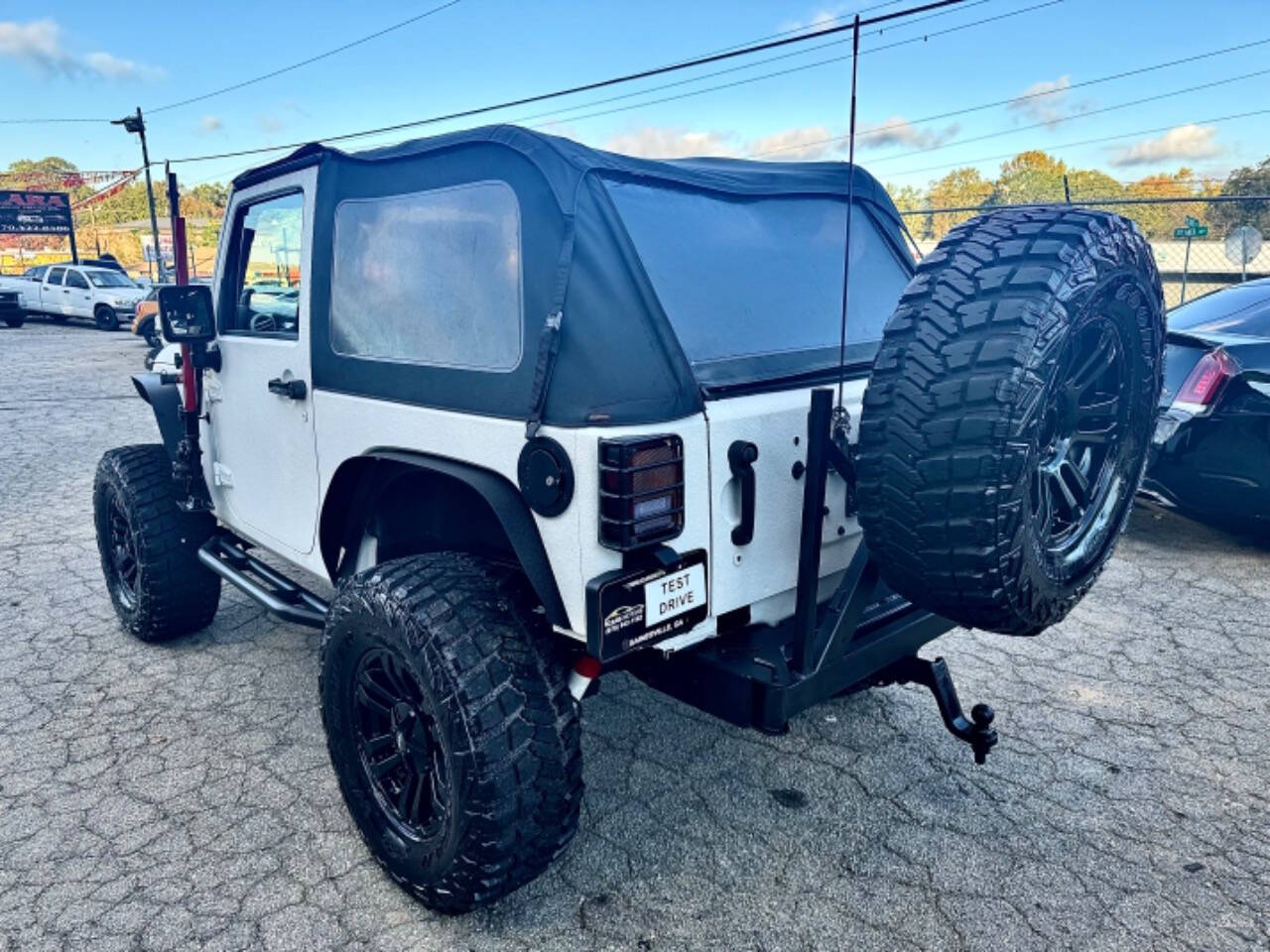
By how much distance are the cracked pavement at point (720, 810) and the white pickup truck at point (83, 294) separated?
21.5 metres

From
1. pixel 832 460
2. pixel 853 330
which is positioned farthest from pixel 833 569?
pixel 853 330

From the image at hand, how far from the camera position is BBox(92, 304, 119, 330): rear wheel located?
2259 cm

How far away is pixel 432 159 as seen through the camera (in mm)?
2549

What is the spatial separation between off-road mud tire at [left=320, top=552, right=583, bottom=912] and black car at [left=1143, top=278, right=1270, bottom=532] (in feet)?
12.8

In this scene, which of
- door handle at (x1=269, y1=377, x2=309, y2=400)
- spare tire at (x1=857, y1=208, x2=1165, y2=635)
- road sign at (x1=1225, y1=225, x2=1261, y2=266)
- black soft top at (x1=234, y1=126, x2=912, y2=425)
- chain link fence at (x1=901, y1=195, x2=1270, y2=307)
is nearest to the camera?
spare tire at (x1=857, y1=208, x2=1165, y2=635)

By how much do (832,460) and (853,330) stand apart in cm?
82

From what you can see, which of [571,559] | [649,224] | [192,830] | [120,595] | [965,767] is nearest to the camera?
[571,559]

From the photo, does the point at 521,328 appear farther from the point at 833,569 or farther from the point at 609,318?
the point at 833,569

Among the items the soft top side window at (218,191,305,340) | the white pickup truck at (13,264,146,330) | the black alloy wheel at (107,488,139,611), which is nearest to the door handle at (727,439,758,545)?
the soft top side window at (218,191,305,340)

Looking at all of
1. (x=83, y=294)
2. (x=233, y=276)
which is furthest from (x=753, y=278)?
(x=83, y=294)

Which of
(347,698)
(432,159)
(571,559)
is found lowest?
(347,698)

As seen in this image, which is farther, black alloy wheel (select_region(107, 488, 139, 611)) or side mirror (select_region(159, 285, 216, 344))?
black alloy wheel (select_region(107, 488, 139, 611))

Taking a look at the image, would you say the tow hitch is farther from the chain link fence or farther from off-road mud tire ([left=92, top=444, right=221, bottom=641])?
the chain link fence

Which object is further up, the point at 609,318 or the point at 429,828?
the point at 609,318
